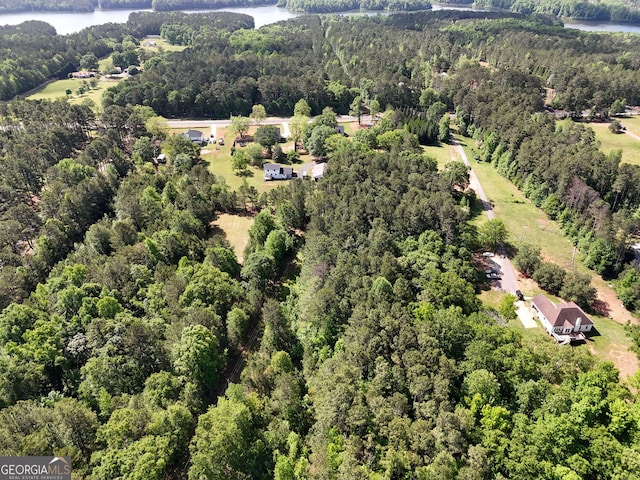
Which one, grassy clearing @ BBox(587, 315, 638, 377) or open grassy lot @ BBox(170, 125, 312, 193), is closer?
grassy clearing @ BBox(587, 315, 638, 377)

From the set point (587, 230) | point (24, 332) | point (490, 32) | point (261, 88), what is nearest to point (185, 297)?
point (24, 332)

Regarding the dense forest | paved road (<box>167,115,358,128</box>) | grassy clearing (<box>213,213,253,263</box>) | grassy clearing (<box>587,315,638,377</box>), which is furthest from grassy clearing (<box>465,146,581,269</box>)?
paved road (<box>167,115,358,128</box>)

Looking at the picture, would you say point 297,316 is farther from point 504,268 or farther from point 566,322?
point 504,268

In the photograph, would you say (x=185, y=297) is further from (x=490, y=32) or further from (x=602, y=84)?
(x=490, y=32)

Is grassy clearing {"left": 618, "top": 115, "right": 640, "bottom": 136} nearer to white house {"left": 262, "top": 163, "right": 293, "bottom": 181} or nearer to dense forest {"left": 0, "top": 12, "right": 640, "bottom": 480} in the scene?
dense forest {"left": 0, "top": 12, "right": 640, "bottom": 480}

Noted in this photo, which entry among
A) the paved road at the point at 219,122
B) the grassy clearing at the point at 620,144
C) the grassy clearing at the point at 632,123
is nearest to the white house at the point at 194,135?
the paved road at the point at 219,122

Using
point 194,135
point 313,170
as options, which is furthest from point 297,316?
point 194,135

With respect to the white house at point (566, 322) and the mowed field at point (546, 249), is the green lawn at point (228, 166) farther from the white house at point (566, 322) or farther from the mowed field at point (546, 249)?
the white house at point (566, 322)
